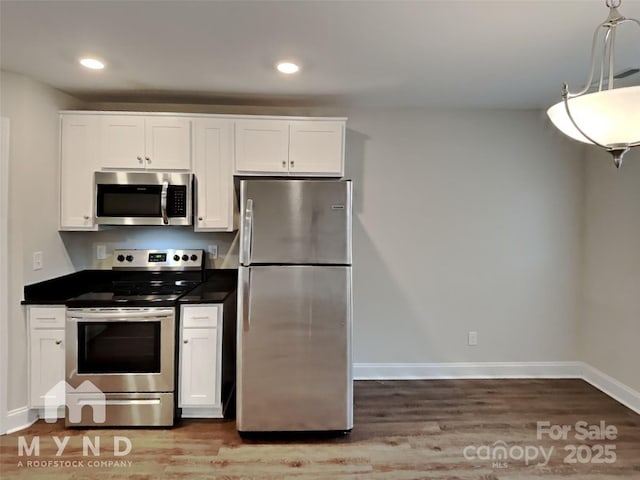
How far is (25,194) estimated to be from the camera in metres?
2.89

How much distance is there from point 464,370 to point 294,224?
2235 millimetres

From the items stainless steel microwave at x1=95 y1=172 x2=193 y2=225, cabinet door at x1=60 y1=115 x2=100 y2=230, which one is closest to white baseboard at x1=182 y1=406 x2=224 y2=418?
stainless steel microwave at x1=95 y1=172 x2=193 y2=225

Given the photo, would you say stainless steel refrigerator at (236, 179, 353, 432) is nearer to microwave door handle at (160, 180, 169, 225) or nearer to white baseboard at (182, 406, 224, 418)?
white baseboard at (182, 406, 224, 418)

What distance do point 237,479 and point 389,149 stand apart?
2.78 m

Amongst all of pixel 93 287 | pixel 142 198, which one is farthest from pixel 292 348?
pixel 93 287

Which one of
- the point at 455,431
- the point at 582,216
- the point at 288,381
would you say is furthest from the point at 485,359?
the point at 288,381

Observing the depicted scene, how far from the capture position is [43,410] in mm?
2969

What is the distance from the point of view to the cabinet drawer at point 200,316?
9.64 feet

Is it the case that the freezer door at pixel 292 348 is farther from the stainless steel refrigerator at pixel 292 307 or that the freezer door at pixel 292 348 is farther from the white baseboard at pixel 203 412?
the white baseboard at pixel 203 412

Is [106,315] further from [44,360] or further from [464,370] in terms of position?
[464,370]

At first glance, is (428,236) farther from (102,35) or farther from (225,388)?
(102,35)

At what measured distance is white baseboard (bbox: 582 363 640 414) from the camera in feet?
10.5

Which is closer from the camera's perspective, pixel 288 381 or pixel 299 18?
pixel 299 18

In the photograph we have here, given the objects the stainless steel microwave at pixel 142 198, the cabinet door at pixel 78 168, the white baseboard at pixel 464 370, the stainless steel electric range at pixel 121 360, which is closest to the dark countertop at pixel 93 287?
the stainless steel electric range at pixel 121 360
